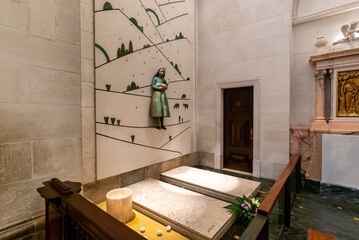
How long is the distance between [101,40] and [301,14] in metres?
3.98

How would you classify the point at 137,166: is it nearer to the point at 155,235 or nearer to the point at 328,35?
the point at 155,235

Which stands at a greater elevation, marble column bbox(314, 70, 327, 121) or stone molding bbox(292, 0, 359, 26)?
stone molding bbox(292, 0, 359, 26)

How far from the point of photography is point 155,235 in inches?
83.0

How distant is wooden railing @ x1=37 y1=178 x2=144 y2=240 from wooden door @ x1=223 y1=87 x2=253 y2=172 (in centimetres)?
371

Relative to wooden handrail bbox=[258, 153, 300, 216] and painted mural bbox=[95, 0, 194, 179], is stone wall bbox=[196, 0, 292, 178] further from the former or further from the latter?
wooden handrail bbox=[258, 153, 300, 216]

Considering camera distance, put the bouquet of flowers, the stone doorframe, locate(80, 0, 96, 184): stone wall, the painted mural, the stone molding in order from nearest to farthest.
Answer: the bouquet of flowers < locate(80, 0, 96, 184): stone wall < the painted mural < the stone molding < the stone doorframe

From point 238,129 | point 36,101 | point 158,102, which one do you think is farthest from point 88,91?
point 238,129

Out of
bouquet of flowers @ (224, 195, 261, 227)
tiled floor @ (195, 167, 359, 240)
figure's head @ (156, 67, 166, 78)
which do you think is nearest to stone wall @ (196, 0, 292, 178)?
tiled floor @ (195, 167, 359, 240)

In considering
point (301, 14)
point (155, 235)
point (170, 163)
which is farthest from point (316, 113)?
point (155, 235)

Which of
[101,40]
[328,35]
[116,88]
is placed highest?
[328,35]

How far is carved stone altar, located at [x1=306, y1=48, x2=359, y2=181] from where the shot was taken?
3.07 m

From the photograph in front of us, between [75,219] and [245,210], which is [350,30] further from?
[75,219]

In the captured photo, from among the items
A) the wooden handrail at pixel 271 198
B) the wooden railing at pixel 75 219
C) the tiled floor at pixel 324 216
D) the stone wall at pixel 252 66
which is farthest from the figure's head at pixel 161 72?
the tiled floor at pixel 324 216

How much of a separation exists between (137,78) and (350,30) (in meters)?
3.86
